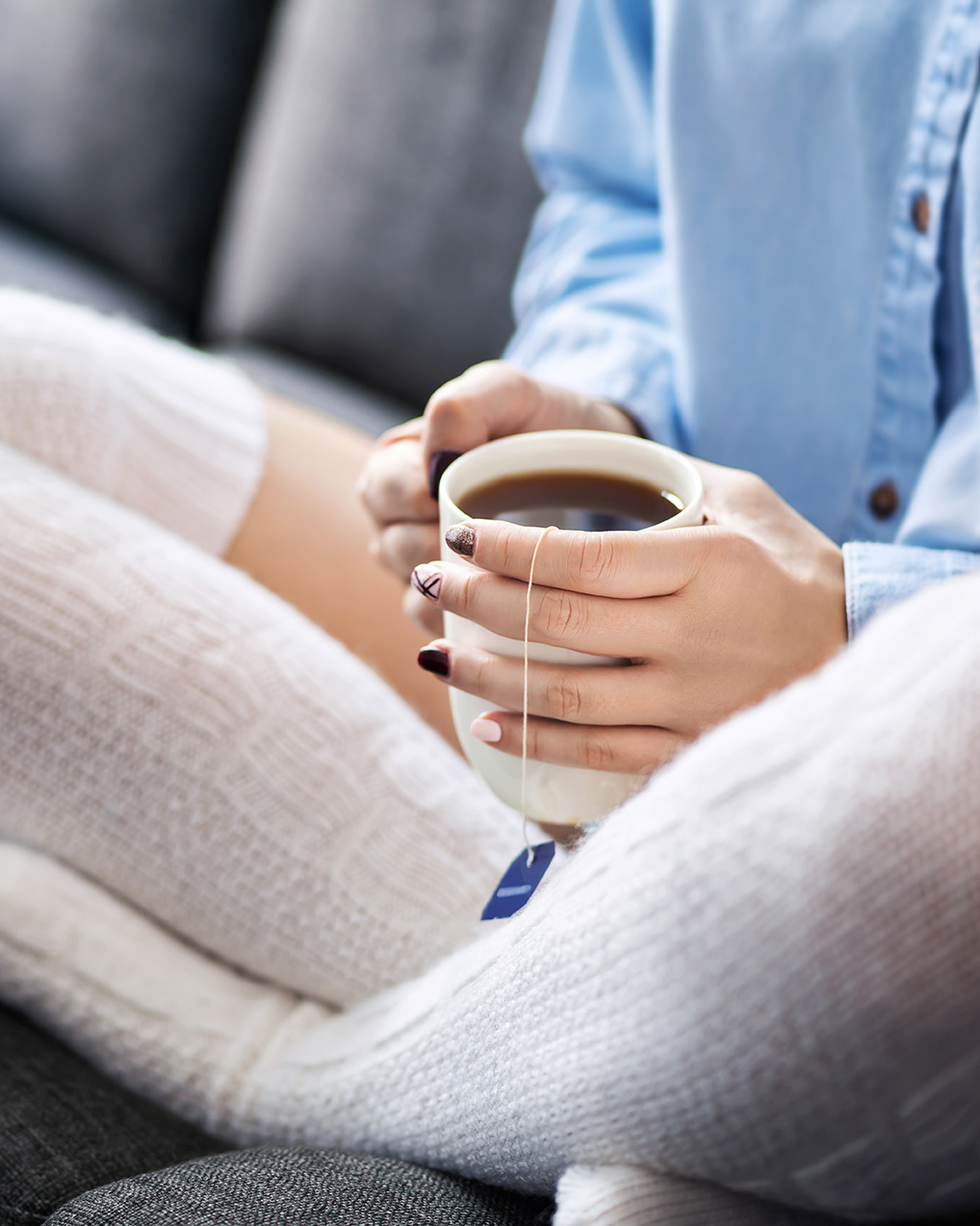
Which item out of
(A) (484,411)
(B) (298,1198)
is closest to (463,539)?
(A) (484,411)

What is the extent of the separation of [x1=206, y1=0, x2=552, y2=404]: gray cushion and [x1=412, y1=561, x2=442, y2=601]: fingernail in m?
0.95

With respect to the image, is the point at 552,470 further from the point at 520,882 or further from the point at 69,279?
the point at 69,279

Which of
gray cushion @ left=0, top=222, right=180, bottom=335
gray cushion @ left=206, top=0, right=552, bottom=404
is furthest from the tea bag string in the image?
gray cushion @ left=0, top=222, right=180, bottom=335

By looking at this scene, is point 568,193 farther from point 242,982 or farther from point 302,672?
point 242,982

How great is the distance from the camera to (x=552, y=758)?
1.24 ft

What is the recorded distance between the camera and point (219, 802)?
0.51 metres

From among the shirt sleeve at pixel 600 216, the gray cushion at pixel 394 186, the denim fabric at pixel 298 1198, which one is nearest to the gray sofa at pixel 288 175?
the gray cushion at pixel 394 186

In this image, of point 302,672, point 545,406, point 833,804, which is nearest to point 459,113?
point 545,406

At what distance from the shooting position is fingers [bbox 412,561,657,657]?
0.34 m

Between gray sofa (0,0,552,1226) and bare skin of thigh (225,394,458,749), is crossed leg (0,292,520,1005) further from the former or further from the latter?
gray sofa (0,0,552,1226)

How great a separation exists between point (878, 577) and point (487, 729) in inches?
8.0

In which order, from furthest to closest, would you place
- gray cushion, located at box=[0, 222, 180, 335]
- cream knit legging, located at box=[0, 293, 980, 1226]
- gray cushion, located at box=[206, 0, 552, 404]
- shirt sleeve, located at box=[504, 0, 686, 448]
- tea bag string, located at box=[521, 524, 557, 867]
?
gray cushion, located at box=[0, 222, 180, 335] → gray cushion, located at box=[206, 0, 552, 404] → shirt sleeve, located at box=[504, 0, 686, 448] → tea bag string, located at box=[521, 524, 557, 867] → cream knit legging, located at box=[0, 293, 980, 1226]

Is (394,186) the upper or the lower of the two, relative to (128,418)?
upper

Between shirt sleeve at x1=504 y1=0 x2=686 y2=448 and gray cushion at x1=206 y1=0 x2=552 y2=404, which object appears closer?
shirt sleeve at x1=504 y1=0 x2=686 y2=448
